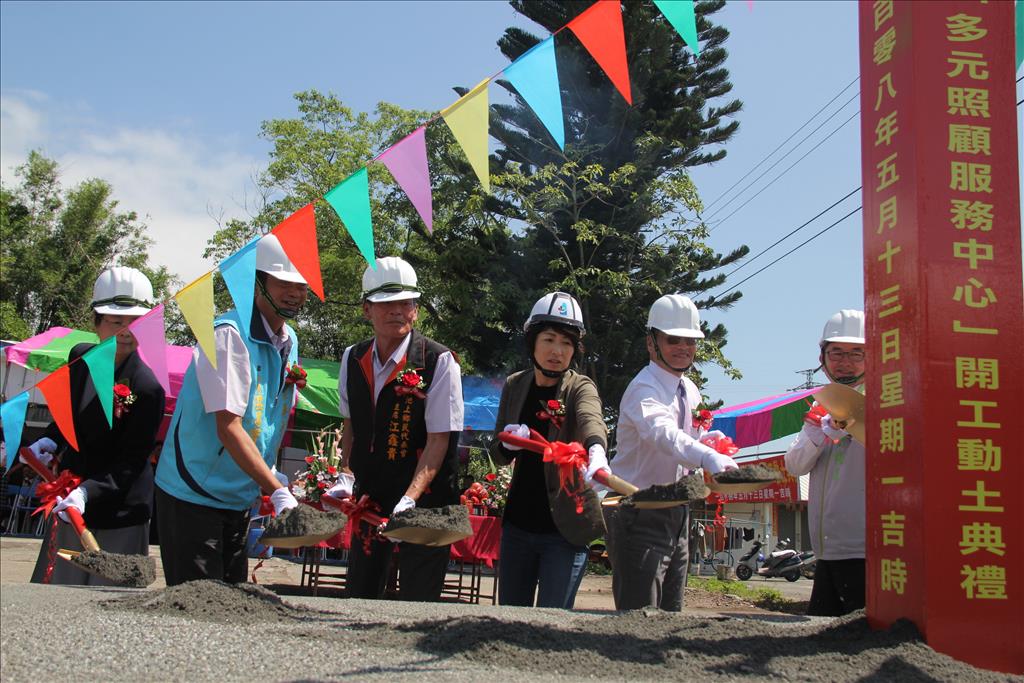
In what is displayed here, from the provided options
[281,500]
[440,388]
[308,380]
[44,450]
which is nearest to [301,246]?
[440,388]

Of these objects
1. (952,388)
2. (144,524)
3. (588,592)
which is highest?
(952,388)

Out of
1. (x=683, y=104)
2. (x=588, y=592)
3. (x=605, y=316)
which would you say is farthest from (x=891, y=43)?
(x=683, y=104)

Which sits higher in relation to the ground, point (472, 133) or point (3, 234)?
point (3, 234)

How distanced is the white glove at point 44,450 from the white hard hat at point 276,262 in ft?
5.03

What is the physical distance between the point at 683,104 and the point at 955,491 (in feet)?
65.5

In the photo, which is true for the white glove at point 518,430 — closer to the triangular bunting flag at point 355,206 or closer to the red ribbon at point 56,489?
the triangular bunting flag at point 355,206

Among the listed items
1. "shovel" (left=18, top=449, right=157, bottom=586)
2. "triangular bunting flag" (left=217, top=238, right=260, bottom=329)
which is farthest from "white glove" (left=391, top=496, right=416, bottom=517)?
"shovel" (left=18, top=449, right=157, bottom=586)

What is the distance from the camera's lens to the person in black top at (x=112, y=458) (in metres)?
4.02

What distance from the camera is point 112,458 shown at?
4129 mm

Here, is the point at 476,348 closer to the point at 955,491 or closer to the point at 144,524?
the point at 144,524

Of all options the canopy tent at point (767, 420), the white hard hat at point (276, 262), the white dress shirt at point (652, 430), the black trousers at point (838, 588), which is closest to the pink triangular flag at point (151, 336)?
the white hard hat at point (276, 262)

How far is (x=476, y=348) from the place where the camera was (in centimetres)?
2009

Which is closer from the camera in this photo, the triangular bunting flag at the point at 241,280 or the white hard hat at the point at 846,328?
the triangular bunting flag at the point at 241,280

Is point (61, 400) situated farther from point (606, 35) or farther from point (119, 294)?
point (606, 35)
